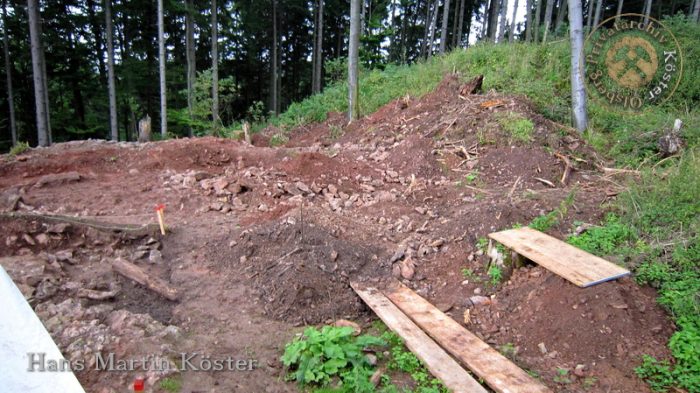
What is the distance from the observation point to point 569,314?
3008 mm

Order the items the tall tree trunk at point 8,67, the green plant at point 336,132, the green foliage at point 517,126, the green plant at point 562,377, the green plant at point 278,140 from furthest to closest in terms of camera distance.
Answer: the tall tree trunk at point 8,67 → the green plant at point 278,140 → the green plant at point 336,132 → the green foliage at point 517,126 → the green plant at point 562,377

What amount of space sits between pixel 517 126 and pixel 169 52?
20182mm

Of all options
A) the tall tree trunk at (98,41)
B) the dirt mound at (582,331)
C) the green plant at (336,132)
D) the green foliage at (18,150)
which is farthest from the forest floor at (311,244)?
the tall tree trunk at (98,41)

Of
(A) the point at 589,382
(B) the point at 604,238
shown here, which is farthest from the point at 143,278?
(B) the point at 604,238

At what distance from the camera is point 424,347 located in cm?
292

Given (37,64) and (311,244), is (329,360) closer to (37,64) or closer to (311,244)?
(311,244)

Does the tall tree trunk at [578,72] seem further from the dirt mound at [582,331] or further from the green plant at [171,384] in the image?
the green plant at [171,384]

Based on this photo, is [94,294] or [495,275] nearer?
[94,294]

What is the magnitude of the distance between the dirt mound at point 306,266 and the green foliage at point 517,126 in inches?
156

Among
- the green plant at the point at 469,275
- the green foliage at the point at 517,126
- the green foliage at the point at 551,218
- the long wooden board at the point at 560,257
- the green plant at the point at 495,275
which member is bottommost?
the green plant at the point at 469,275

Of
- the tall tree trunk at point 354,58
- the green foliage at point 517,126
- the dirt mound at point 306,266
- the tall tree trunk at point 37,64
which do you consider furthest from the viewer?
the tall tree trunk at point 37,64

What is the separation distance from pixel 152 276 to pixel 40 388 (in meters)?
1.89

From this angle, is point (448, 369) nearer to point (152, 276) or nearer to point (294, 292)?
point (294, 292)

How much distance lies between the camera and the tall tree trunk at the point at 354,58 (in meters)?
10.1
